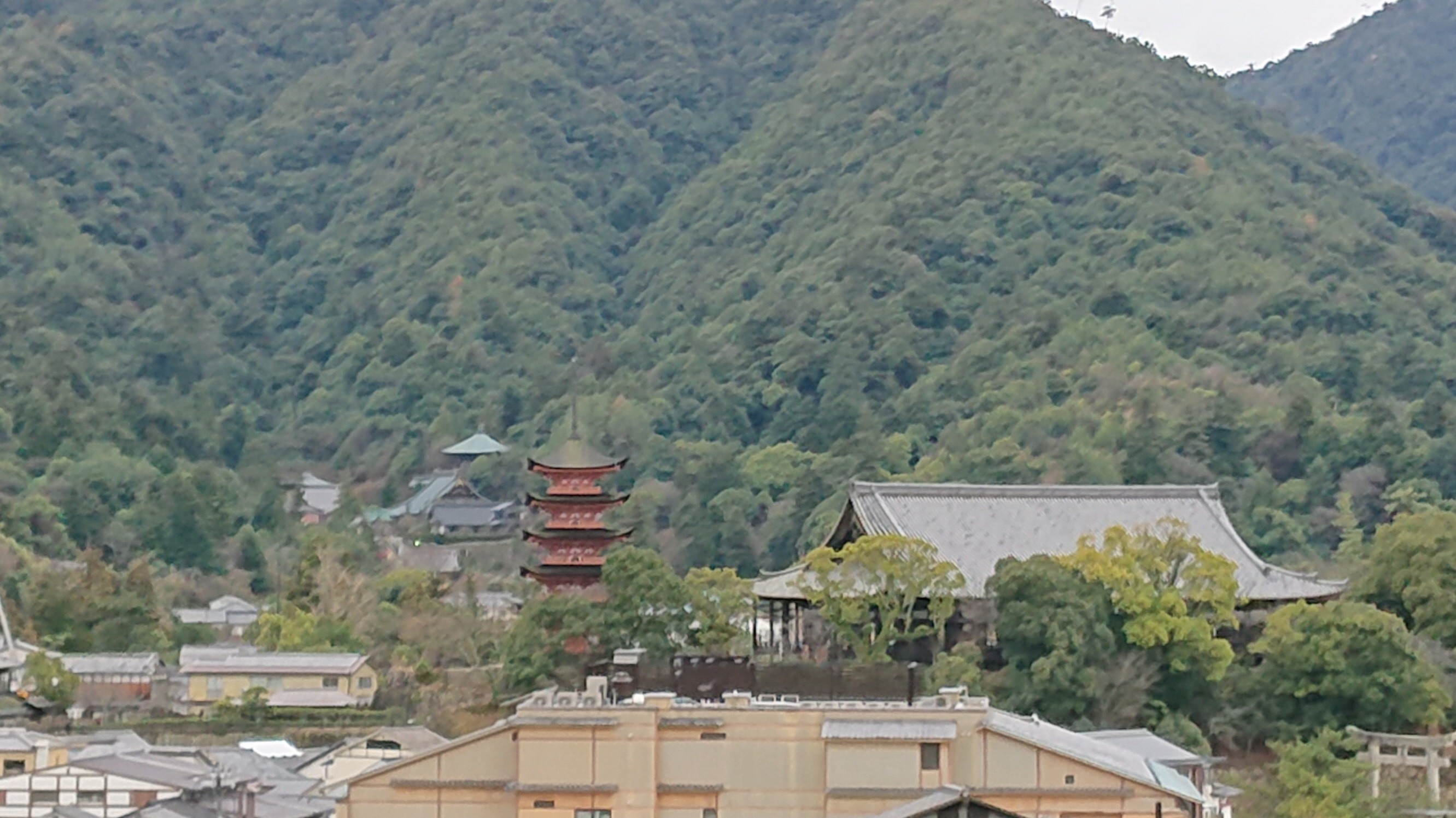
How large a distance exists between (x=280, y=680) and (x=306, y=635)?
3329 mm

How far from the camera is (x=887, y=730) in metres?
22.5

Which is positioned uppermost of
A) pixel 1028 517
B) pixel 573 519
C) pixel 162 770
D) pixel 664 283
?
pixel 664 283

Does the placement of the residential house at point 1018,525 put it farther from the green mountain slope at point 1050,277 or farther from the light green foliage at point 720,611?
the green mountain slope at point 1050,277

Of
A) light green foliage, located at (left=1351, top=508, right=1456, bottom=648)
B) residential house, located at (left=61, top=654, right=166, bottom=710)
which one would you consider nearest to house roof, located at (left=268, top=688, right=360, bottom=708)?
residential house, located at (left=61, top=654, right=166, bottom=710)

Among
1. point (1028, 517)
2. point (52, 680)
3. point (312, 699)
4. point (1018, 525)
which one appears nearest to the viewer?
point (1018, 525)

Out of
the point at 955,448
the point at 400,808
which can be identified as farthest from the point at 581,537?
the point at 400,808

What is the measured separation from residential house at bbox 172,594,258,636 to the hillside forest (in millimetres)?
1527

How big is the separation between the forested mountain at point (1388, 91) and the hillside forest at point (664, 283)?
36895mm

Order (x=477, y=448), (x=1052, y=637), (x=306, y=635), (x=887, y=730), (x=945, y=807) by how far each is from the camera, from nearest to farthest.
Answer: (x=945, y=807) < (x=887, y=730) < (x=1052, y=637) < (x=306, y=635) < (x=477, y=448)

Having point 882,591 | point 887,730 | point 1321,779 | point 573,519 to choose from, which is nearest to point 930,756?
point 887,730

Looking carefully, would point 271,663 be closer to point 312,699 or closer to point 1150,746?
point 312,699

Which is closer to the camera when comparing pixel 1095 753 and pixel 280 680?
pixel 1095 753

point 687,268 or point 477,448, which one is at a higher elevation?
point 687,268

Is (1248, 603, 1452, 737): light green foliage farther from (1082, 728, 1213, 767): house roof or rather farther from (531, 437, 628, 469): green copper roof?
(531, 437, 628, 469): green copper roof
